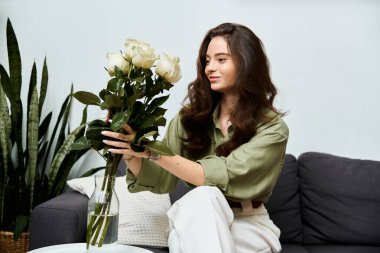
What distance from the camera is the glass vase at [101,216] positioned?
1236 millimetres

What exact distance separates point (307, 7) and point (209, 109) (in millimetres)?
1052

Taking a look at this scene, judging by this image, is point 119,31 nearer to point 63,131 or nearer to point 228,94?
point 63,131

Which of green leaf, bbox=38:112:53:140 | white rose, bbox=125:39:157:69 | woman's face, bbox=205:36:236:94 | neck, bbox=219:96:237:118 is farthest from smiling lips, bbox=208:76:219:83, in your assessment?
green leaf, bbox=38:112:53:140

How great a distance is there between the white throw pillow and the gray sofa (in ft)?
0.69

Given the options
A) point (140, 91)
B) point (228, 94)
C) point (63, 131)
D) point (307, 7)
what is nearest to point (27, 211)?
point (63, 131)

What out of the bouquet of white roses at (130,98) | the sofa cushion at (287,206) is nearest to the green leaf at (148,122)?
the bouquet of white roses at (130,98)

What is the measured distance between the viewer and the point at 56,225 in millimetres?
1750

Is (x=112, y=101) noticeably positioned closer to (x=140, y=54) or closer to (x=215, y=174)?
(x=140, y=54)

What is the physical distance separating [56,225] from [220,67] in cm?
87

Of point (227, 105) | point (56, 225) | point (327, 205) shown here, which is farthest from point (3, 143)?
point (327, 205)

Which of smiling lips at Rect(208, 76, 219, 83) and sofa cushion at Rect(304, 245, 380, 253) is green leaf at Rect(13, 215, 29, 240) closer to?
smiling lips at Rect(208, 76, 219, 83)

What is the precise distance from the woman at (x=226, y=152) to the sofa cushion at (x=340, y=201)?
0.57m

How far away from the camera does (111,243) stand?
126 cm

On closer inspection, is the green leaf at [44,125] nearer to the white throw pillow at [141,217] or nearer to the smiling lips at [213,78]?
the white throw pillow at [141,217]
